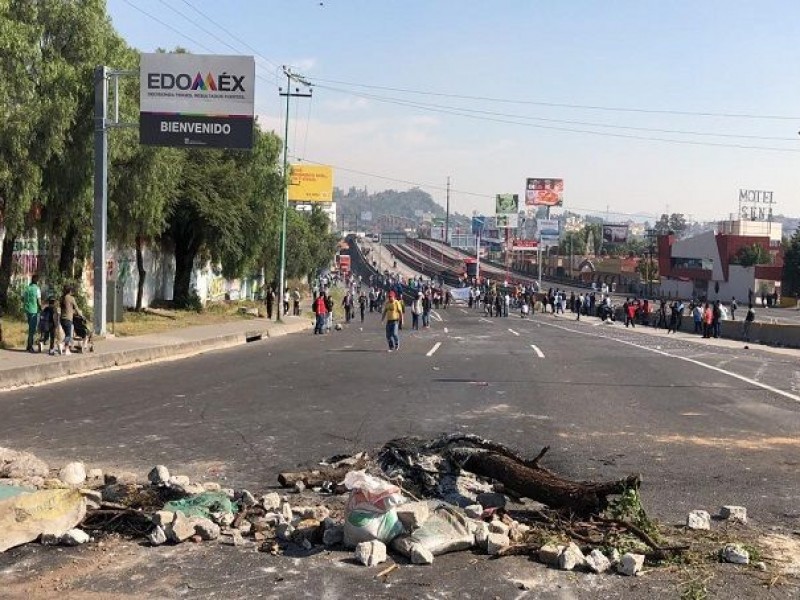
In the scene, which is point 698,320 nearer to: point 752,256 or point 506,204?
point 752,256

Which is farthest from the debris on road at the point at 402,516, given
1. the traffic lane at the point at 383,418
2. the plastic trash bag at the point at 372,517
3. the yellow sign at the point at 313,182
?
the yellow sign at the point at 313,182

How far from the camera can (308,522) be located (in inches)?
257

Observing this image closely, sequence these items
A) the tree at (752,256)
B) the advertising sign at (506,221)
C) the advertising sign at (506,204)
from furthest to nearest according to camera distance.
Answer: the advertising sign at (506,204), the advertising sign at (506,221), the tree at (752,256)

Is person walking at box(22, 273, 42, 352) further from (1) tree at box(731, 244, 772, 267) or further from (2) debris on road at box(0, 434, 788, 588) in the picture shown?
(1) tree at box(731, 244, 772, 267)

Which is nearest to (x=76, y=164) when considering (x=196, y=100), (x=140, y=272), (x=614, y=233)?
(x=196, y=100)

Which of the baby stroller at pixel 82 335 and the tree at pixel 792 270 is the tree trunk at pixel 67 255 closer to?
the baby stroller at pixel 82 335

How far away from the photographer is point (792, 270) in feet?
284

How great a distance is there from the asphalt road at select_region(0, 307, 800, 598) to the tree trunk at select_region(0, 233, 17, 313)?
7073mm

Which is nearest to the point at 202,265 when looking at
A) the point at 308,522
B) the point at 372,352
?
the point at 372,352

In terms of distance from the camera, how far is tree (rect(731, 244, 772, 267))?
9569 centimetres

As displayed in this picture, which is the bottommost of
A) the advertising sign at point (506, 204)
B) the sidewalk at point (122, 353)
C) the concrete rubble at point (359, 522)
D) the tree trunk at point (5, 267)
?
the sidewalk at point (122, 353)

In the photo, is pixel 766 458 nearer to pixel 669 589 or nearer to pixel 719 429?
pixel 719 429

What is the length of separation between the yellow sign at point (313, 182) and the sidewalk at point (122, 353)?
3828 centimetres

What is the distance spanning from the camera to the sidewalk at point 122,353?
51.8 ft
